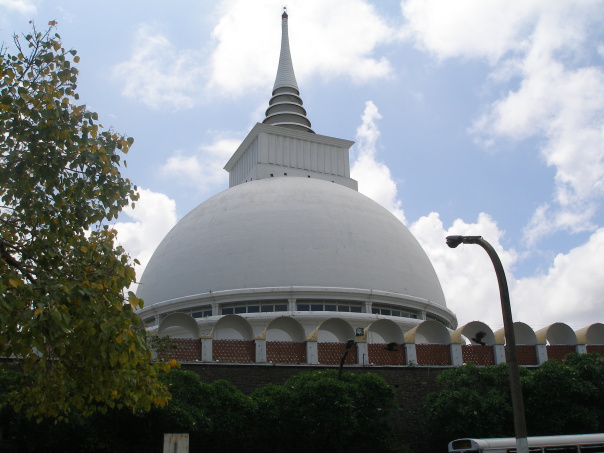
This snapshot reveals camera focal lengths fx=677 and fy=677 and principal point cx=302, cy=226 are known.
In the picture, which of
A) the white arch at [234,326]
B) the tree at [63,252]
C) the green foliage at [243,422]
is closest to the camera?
the tree at [63,252]

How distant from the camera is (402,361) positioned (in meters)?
25.0

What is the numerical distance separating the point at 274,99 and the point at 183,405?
28.6 meters

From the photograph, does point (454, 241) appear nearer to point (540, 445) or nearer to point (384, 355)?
point (540, 445)

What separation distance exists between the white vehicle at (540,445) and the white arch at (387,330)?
736 centimetres

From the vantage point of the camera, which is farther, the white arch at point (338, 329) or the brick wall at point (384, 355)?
the white arch at point (338, 329)

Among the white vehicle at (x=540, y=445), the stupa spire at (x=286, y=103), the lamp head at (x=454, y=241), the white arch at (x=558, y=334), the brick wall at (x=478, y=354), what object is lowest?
the white vehicle at (x=540, y=445)

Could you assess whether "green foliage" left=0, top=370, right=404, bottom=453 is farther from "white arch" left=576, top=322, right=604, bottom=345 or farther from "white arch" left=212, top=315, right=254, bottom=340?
"white arch" left=576, top=322, right=604, bottom=345

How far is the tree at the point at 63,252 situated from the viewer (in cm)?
998

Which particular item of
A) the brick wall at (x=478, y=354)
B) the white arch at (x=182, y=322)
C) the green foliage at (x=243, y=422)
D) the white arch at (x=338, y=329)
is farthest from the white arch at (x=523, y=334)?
the white arch at (x=182, y=322)

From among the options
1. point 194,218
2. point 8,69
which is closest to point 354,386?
point 8,69

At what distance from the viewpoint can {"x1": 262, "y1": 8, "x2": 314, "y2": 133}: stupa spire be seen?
4206 centimetres

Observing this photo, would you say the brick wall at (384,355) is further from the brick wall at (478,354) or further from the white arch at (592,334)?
the white arch at (592,334)

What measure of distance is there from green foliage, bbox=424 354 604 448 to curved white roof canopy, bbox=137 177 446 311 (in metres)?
7.78

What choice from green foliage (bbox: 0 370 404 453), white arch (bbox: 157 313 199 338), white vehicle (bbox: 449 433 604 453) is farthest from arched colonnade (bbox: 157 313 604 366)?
white vehicle (bbox: 449 433 604 453)
